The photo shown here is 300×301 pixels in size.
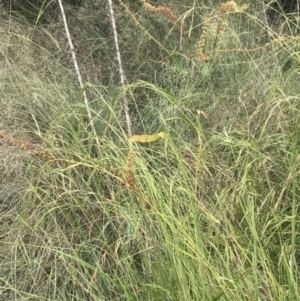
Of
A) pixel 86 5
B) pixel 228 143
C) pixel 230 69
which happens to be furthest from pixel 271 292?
pixel 86 5

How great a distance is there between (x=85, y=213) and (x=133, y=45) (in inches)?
32.9

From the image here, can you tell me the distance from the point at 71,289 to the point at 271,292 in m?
0.47

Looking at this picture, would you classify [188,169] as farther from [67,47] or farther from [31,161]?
[67,47]

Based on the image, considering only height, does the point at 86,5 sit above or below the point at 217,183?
above

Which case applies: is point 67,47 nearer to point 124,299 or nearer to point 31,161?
point 31,161

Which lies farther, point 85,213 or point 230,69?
point 230,69

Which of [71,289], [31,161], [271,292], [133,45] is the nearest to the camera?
[271,292]

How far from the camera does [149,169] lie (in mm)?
1532

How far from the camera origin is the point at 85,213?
57.7 inches

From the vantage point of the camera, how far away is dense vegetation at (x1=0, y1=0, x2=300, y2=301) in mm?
1210

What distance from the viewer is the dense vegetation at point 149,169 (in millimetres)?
1210

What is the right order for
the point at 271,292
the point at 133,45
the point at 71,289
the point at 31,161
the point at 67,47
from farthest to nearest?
the point at 133,45 < the point at 67,47 < the point at 31,161 < the point at 71,289 < the point at 271,292

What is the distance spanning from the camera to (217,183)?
1.41 metres

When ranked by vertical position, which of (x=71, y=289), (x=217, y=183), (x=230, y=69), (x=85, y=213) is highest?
(x=230, y=69)
